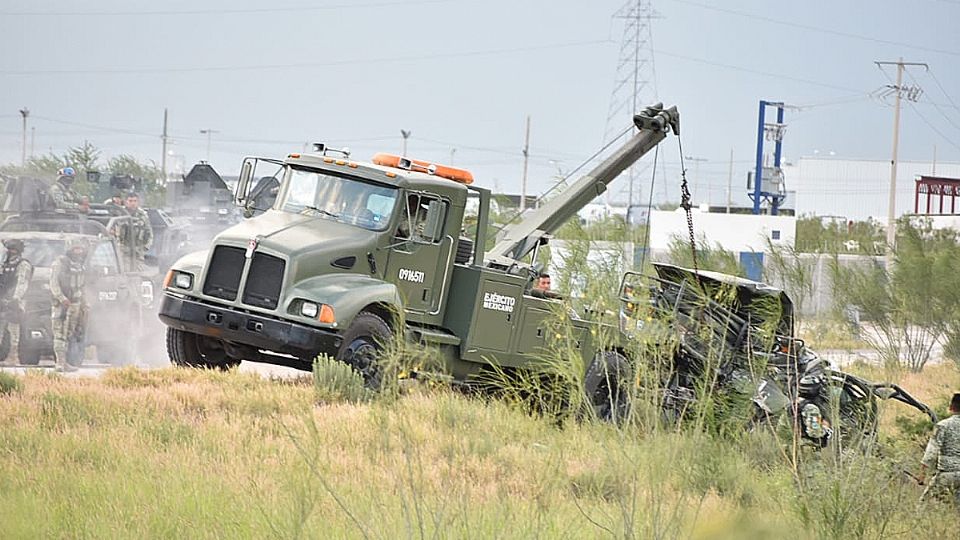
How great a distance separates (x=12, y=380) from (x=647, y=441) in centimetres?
820

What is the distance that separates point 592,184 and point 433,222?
4.64 m

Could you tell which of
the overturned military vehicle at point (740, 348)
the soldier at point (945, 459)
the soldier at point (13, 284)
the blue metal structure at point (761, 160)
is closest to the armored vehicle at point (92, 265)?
the soldier at point (13, 284)

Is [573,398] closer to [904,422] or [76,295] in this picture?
[904,422]

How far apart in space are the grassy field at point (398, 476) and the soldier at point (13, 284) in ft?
14.6

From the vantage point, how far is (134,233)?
22594mm

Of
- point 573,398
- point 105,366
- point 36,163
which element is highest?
point 36,163

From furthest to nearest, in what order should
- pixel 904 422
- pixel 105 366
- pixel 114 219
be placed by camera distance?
pixel 114 219, pixel 105 366, pixel 904 422

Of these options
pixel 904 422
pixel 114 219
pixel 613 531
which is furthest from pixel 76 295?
pixel 613 531

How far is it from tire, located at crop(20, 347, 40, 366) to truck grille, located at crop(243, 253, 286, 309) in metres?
5.12

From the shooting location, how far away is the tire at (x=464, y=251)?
54.2 feet

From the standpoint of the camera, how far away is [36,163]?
30.3m

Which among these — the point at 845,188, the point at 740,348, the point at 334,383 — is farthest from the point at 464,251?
the point at 845,188

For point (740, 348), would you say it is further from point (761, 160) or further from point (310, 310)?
point (761, 160)

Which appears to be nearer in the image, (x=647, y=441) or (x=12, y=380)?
(x=647, y=441)
